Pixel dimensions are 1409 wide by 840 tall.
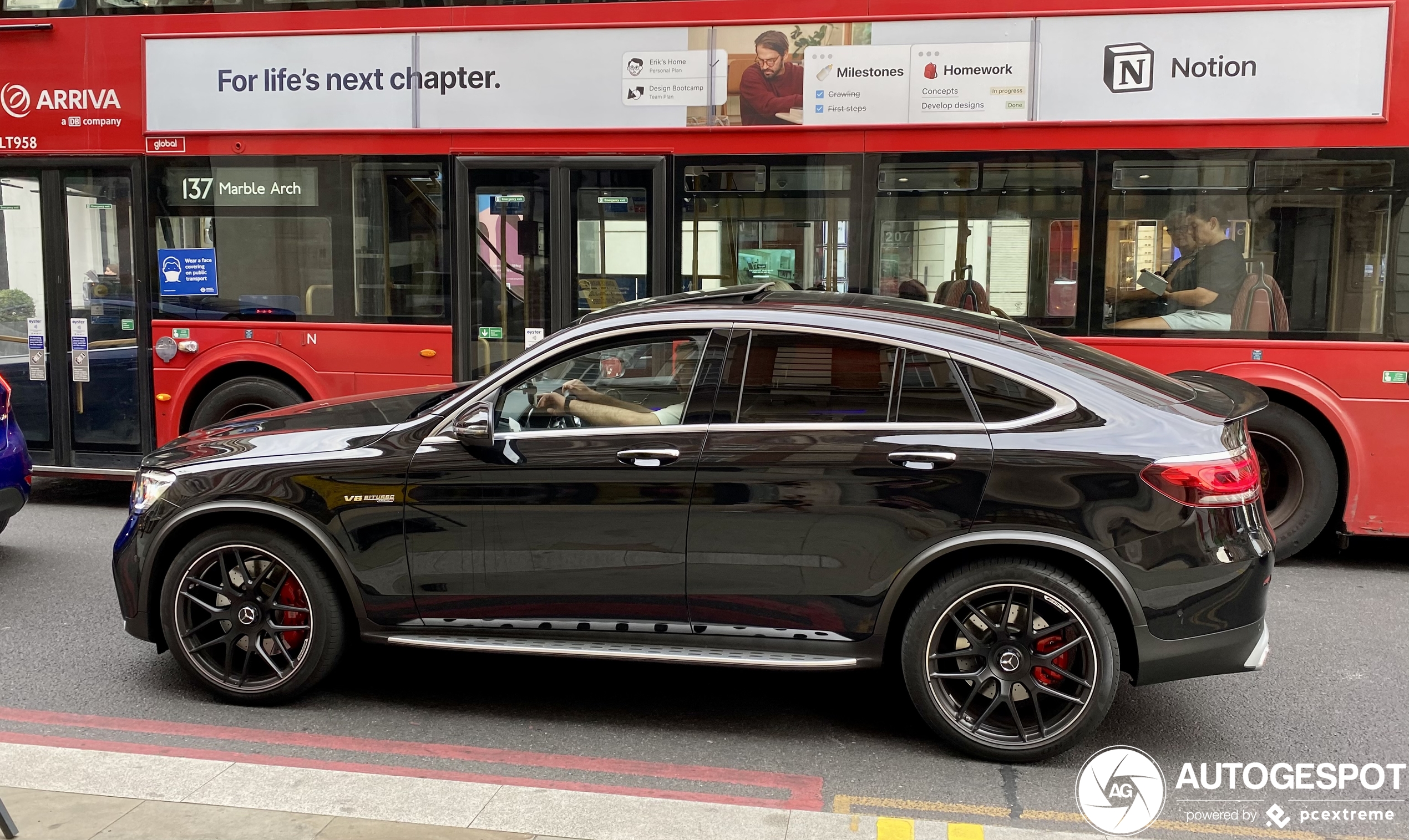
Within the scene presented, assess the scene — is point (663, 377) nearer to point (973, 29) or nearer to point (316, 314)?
point (973, 29)

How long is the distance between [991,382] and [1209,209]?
3.51 m

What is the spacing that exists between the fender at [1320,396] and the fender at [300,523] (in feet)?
17.3

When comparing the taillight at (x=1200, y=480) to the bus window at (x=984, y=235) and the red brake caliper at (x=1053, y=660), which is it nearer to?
the red brake caliper at (x=1053, y=660)

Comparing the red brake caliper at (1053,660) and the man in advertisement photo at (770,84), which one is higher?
the man in advertisement photo at (770,84)

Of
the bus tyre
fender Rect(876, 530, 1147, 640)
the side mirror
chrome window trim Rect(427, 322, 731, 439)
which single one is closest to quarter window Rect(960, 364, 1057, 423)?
fender Rect(876, 530, 1147, 640)

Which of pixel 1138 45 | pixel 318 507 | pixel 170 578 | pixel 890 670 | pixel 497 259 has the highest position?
pixel 1138 45

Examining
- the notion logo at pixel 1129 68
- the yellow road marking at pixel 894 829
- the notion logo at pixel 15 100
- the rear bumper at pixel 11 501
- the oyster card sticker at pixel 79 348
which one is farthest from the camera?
the oyster card sticker at pixel 79 348

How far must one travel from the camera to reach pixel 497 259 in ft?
25.5

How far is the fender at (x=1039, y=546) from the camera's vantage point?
404 cm

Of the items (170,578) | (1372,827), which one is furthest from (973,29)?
(170,578)

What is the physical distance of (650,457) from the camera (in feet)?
14.2

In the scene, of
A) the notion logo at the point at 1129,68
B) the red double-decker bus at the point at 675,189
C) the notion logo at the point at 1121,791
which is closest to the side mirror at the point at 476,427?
the notion logo at the point at 1121,791

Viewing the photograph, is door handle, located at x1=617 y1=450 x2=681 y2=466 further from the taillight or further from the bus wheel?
the bus wheel

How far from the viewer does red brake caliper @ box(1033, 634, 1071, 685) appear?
416cm
